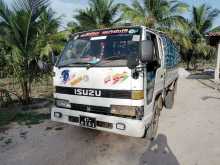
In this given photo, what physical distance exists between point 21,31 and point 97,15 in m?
10.9

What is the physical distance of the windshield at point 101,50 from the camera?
14.6 ft

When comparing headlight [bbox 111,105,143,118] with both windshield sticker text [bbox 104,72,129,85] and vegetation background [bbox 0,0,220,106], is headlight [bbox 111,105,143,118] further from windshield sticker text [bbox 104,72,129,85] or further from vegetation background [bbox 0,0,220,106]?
vegetation background [bbox 0,0,220,106]

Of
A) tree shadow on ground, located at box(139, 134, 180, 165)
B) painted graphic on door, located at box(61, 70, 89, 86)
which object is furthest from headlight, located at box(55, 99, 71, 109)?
tree shadow on ground, located at box(139, 134, 180, 165)

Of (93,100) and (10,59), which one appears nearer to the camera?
(93,100)

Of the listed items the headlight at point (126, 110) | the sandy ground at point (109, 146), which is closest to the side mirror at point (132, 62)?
the headlight at point (126, 110)

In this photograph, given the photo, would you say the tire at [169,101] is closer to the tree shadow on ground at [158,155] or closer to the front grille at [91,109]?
the tree shadow on ground at [158,155]

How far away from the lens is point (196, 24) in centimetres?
2594

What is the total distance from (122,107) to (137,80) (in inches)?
22.0

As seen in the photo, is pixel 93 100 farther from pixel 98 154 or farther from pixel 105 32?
pixel 105 32

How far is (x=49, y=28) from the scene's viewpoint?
9602 mm

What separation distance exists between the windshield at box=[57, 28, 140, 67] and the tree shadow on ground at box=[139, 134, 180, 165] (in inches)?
70.1

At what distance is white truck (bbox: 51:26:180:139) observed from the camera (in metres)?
4.10

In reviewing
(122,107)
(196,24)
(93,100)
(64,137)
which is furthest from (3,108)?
(196,24)

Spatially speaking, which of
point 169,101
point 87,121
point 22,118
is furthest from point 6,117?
point 169,101
